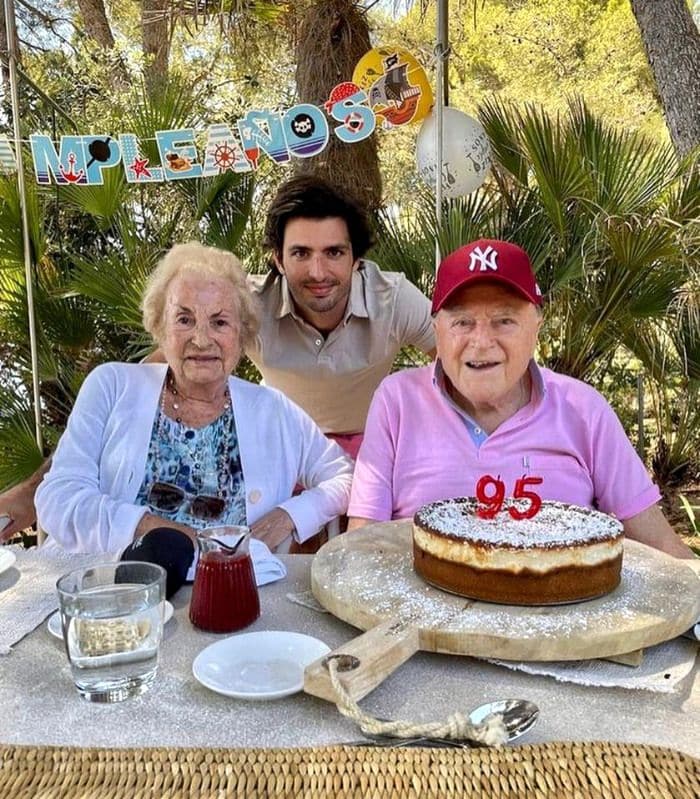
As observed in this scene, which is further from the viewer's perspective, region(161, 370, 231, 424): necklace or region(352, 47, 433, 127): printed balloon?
region(352, 47, 433, 127): printed balloon

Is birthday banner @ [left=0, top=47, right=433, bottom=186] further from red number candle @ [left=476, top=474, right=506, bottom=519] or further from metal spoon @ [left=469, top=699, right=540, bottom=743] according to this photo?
metal spoon @ [left=469, top=699, right=540, bottom=743]

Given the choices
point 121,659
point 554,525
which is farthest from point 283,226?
point 121,659

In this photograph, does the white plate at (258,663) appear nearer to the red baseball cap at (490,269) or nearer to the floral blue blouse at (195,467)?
the floral blue blouse at (195,467)

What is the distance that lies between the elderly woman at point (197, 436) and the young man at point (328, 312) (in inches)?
23.8

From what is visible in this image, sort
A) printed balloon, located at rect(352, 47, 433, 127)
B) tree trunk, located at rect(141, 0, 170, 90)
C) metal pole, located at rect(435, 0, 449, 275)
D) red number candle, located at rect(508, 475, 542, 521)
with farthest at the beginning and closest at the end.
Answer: tree trunk, located at rect(141, 0, 170, 90) < printed balloon, located at rect(352, 47, 433, 127) < metal pole, located at rect(435, 0, 449, 275) < red number candle, located at rect(508, 475, 542, 521)

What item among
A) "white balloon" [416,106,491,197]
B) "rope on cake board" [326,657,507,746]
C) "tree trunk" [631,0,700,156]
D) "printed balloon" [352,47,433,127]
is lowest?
"rope on cake board" [326,657,507,746]

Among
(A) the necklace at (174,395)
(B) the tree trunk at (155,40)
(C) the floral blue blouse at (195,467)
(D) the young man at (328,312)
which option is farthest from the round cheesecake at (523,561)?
(B) the tree trunk at (155,40)

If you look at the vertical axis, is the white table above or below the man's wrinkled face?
below

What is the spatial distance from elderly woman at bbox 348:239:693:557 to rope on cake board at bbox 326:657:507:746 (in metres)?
0.81

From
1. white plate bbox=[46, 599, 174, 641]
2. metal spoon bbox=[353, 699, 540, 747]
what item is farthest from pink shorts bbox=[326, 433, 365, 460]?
metal spoon bbox=[353, 699, 540, 747]

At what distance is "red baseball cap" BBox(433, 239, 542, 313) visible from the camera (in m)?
1.65

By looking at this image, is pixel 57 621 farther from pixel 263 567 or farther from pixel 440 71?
pixel 440 71

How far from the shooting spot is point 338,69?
4344 millimetres

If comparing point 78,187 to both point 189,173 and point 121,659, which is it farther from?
point 121,659
